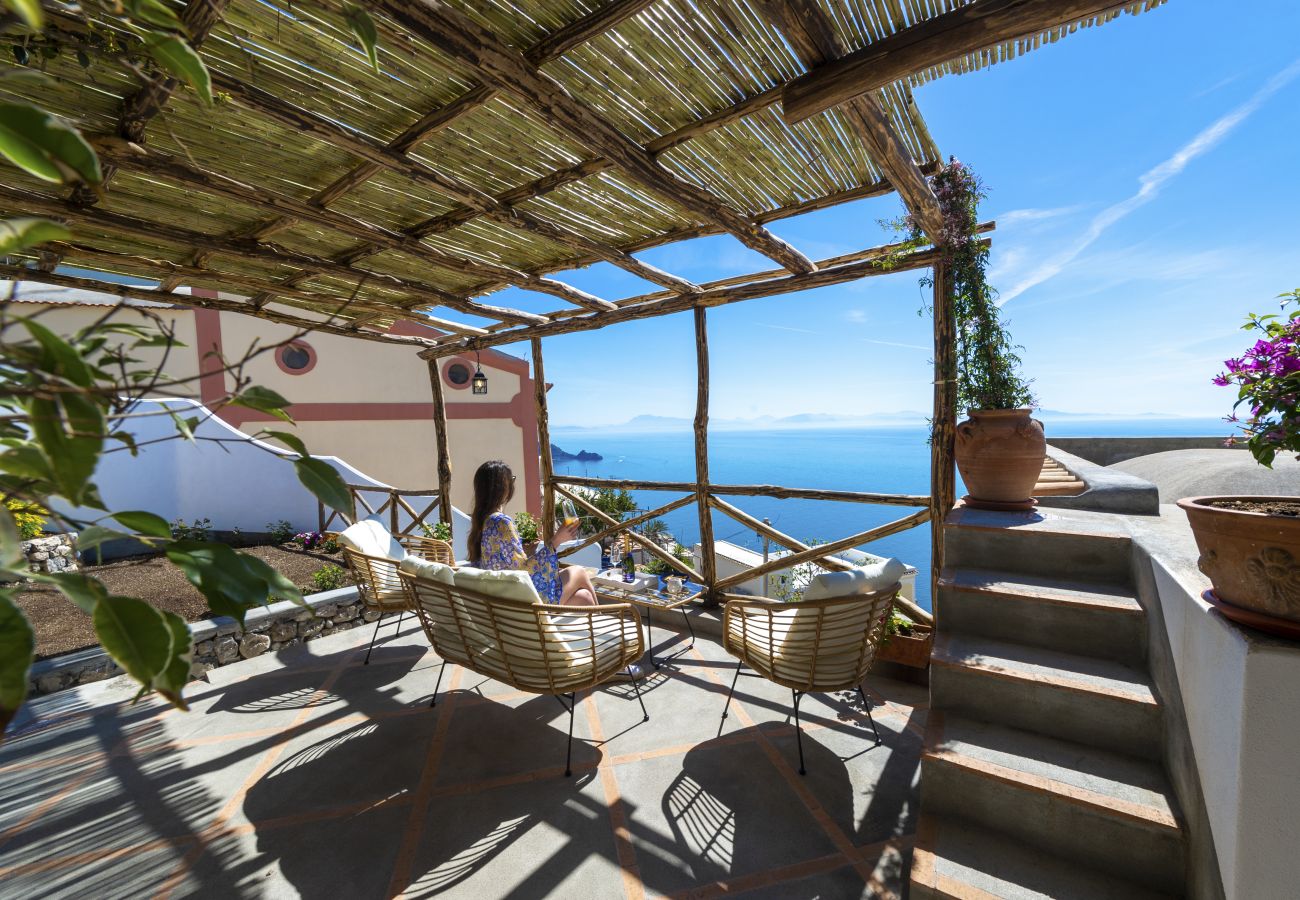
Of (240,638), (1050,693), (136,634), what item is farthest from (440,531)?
(136,634)

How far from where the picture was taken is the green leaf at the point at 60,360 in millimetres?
485

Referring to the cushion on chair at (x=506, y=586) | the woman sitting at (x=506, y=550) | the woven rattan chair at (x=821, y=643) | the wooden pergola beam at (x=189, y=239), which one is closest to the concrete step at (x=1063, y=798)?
the woven rattan chair at (x=821, y=643)

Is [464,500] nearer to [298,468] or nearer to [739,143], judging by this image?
[739,143]

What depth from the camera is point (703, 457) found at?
15.9 ft

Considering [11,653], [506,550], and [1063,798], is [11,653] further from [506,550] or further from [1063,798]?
[506,550]

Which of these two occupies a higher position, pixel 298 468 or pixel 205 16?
pixel 205 16

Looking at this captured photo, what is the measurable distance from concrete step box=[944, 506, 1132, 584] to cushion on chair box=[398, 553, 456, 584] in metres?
2.52

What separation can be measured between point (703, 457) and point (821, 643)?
2450 millimetres

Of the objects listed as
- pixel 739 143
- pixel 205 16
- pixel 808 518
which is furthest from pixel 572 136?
pixel 808 518

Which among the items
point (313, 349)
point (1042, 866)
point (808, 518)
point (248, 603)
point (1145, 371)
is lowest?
point (808, 518)

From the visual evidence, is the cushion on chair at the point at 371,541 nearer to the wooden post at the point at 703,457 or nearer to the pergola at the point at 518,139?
the pergola at the point at 518,139

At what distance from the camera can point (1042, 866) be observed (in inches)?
71.9

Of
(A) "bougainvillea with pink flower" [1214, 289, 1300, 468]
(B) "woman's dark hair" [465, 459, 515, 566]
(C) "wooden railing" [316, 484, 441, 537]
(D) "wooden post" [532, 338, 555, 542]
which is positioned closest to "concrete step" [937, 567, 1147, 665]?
(A) "bougainvillea with pink flower" [1214, 289, 1300, 468]

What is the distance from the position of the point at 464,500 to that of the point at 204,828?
11.9 metres
